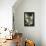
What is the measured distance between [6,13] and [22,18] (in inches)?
62.8

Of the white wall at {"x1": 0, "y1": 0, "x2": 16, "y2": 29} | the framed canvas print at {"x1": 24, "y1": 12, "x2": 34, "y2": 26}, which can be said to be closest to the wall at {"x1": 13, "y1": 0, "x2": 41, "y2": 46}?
the framed canvas print at {"x1": 24, "y1": 12, "x2": 34, "y2": 26}

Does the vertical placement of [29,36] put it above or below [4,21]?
below

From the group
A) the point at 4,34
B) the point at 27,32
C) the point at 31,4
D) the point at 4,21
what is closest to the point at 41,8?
the point at 31,4

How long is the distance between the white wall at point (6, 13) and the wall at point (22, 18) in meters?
1.44

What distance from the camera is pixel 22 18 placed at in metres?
5.69

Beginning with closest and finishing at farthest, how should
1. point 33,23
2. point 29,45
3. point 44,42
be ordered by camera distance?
point 29,45 → point 44,42 → point 33,23

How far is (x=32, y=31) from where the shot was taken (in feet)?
18.7

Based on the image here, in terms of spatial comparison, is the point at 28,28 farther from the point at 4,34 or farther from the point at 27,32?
the point at 4,34

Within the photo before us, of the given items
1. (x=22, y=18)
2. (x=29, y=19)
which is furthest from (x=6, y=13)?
(x=29, y=19)

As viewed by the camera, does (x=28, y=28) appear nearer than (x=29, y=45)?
No

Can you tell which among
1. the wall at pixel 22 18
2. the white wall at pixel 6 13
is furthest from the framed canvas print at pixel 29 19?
the white wall at pixel 6 13

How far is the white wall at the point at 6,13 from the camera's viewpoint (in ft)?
13.7

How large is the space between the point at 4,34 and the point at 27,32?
6.80 ft

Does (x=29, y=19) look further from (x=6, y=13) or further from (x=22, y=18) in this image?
(x=6, y=13)
